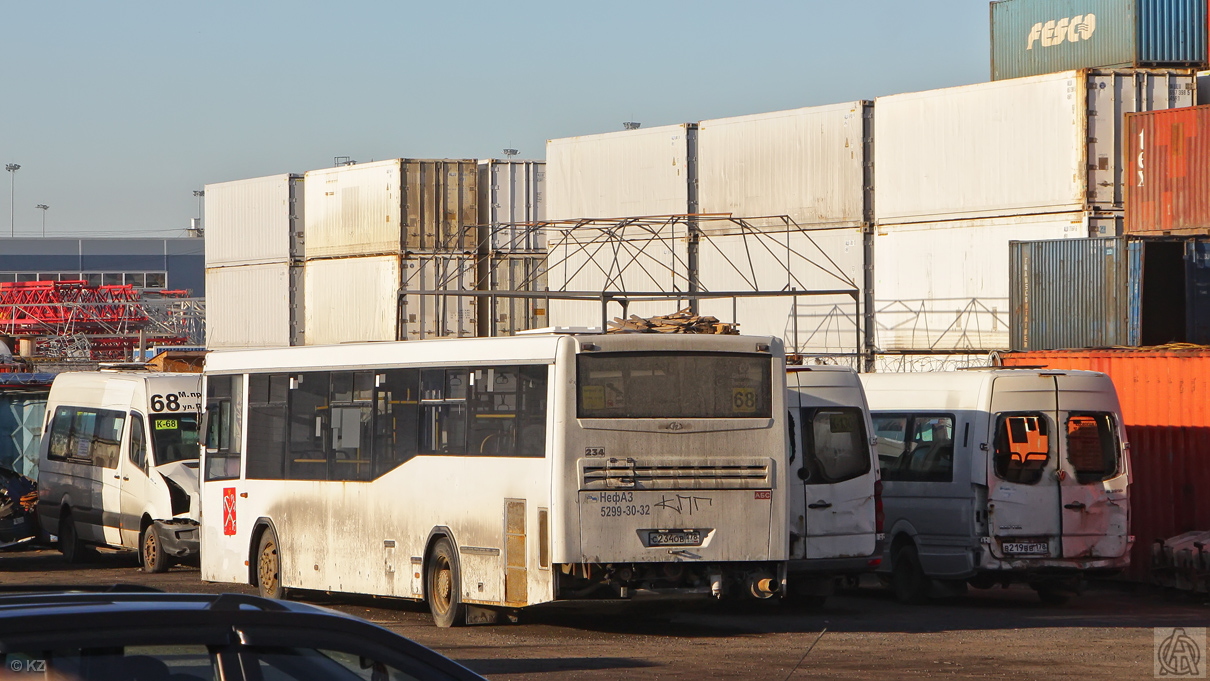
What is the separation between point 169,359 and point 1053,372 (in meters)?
20.3

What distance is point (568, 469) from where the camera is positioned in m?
12.4

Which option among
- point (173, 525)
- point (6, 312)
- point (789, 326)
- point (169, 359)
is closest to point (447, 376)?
point (173, 525)

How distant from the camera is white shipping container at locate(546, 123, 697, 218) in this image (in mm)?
36969

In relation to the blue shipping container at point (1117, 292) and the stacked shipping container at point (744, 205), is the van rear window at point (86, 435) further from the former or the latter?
the blue shipping container at point (1117, 292)

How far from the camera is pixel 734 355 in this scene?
12.9 meters

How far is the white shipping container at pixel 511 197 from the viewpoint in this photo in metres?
42.9

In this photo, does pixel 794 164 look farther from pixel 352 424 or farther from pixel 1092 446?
pixel 352 424

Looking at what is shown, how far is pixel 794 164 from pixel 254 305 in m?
19.7

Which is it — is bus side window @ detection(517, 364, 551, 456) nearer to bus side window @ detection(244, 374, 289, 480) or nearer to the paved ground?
the paved ground

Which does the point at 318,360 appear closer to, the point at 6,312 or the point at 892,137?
the point at 892,137

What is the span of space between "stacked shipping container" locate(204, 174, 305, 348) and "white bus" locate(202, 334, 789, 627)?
104 feet

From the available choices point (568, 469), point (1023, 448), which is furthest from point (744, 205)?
Answer: point (568, 469)

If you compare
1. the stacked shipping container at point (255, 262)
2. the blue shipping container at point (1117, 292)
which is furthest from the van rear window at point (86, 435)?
the stacked shipping container at point (255, 262)

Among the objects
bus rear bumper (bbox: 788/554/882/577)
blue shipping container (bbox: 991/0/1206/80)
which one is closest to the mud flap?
bus rear bumper (bbox: 788/554/882/577)
